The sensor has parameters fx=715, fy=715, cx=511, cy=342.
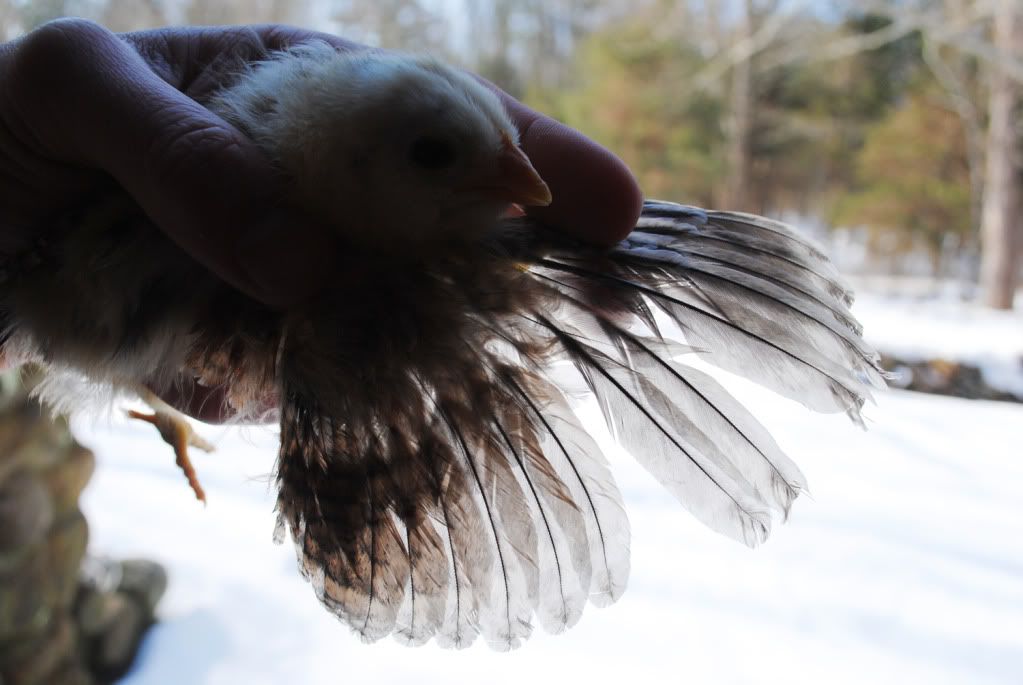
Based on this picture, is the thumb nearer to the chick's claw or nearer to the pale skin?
the pale skin

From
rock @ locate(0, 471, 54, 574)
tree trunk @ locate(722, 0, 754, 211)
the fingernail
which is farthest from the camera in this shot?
tree trunk @ locate(722, 0, 754, 211)

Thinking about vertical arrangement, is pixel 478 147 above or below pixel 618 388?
above

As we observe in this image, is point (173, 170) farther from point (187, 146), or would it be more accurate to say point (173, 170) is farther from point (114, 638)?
point (114, 638)

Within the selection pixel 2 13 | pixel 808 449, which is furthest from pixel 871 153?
pixel 2 13

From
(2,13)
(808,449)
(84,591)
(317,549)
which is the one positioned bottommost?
(84,591)

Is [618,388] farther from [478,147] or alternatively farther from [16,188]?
[16,188]

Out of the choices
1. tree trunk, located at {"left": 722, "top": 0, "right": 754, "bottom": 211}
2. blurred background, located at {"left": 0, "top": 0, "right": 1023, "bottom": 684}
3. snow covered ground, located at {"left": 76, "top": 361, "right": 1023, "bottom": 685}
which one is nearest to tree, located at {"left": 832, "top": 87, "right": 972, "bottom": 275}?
tree trunk, located at {"left": 722, "top": 0, "right": 754, "bottom": 211}

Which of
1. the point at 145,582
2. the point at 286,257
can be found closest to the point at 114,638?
the point at 145,582
